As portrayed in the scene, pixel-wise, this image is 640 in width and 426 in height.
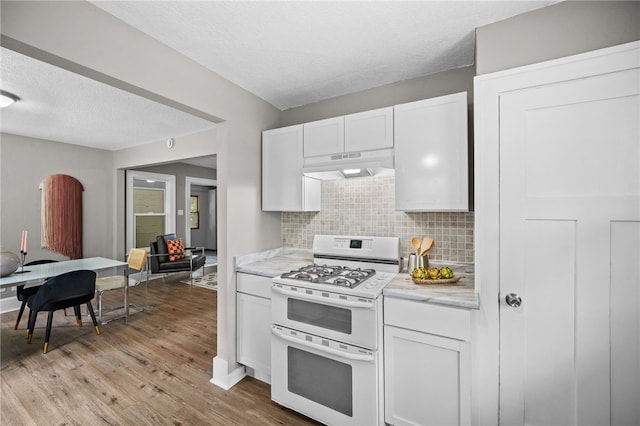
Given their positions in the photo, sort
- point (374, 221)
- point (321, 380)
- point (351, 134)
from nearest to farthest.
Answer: point (321, 380) < point (351, 134) < point (374, 221)

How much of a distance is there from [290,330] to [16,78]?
2995 millimetres

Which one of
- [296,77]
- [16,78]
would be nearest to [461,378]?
[296,77]

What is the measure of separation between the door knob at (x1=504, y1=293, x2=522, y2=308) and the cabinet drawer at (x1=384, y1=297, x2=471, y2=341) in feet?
0.80

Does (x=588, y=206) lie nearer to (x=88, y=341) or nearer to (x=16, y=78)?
(x=16, y=78)

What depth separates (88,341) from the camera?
10.00 ft

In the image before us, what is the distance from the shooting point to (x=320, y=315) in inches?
72.4

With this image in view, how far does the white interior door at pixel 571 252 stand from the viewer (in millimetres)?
1322

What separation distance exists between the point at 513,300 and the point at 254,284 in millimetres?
1750

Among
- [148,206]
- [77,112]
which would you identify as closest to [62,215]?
[148,206]

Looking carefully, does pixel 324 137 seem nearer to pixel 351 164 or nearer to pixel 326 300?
Answer: pixel 351 164

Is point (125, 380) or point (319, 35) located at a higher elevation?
point (319, 35)

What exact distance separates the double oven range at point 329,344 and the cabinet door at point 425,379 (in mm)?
79

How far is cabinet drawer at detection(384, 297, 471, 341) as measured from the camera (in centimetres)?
152

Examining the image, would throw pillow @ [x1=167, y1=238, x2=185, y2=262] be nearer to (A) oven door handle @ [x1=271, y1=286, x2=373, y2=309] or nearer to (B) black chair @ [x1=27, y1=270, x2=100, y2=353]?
(B) black chair @ [x1=27, y1=270, x2=100, y2=353]
